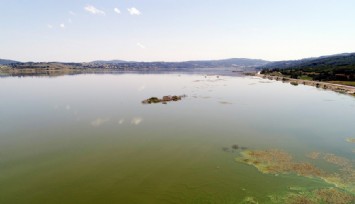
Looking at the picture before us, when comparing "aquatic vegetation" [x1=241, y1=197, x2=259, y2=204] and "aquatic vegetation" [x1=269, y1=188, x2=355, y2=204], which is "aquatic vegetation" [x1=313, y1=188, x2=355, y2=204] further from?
"aquatic vegetation" [x1=241, y1=197, x2=259, y2=204]

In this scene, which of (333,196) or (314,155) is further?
(314,155)

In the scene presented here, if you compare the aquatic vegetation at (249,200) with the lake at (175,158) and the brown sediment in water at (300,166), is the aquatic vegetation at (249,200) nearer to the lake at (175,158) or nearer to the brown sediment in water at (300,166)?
the lake at (175,158)

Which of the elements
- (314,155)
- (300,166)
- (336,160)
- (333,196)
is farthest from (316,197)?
(314,155)

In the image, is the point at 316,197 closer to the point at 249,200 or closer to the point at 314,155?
the point at 249,200

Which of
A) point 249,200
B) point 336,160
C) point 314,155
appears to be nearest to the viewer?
point 249,200

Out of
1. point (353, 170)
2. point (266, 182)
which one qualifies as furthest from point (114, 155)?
point (353, 170)

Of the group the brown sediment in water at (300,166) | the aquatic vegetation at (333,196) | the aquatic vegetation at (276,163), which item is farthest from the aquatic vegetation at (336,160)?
the aquatic vegetation at (333,196)

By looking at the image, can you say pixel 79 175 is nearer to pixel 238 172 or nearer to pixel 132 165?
pixel 132 165
